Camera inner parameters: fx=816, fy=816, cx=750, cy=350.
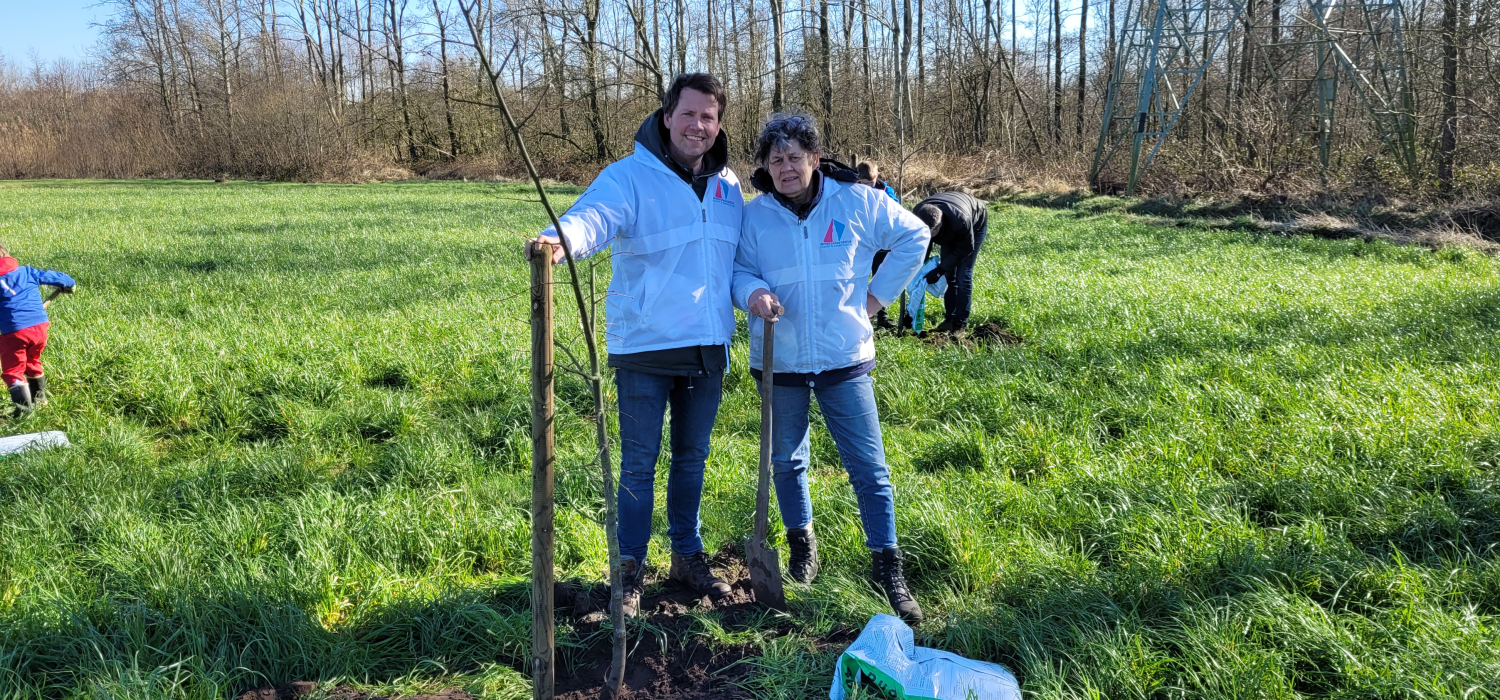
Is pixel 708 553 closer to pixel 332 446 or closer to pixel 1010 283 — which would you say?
pixel 332 446

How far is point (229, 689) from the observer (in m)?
2.38

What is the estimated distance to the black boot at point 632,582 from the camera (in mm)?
2775

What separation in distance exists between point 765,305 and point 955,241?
4.16 metres

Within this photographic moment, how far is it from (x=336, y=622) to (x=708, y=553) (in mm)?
1362

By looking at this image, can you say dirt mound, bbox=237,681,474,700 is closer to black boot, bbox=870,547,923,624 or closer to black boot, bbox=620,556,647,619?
black boot, bbox=620,556,647,619

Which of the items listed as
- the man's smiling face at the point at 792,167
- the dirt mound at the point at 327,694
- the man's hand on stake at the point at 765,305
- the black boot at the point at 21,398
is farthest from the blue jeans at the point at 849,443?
the black boot at the point at 21,398

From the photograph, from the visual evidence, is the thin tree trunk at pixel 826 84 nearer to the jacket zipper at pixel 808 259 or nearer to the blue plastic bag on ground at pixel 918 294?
the blue plastic bag on ground at pixel 918 294

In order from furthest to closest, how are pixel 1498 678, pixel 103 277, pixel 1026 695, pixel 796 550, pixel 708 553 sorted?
pixel 103 277 < pixel 708 553 < pixel 796 550 < pixel 1026 695 < pixel 1498 678

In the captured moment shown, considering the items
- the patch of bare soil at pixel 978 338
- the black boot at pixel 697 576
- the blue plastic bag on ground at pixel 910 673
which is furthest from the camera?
the patch of bare soil at pixel 978 338

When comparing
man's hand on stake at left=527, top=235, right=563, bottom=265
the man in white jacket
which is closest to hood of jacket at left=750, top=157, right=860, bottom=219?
the man in white jacket

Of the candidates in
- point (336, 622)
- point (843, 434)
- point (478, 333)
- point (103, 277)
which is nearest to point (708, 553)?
point (843, 434)

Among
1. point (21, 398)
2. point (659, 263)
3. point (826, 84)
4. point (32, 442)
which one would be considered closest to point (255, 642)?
point (659, 263)

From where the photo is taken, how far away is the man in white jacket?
2.55m

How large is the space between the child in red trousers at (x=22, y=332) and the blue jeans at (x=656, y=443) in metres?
4.47
